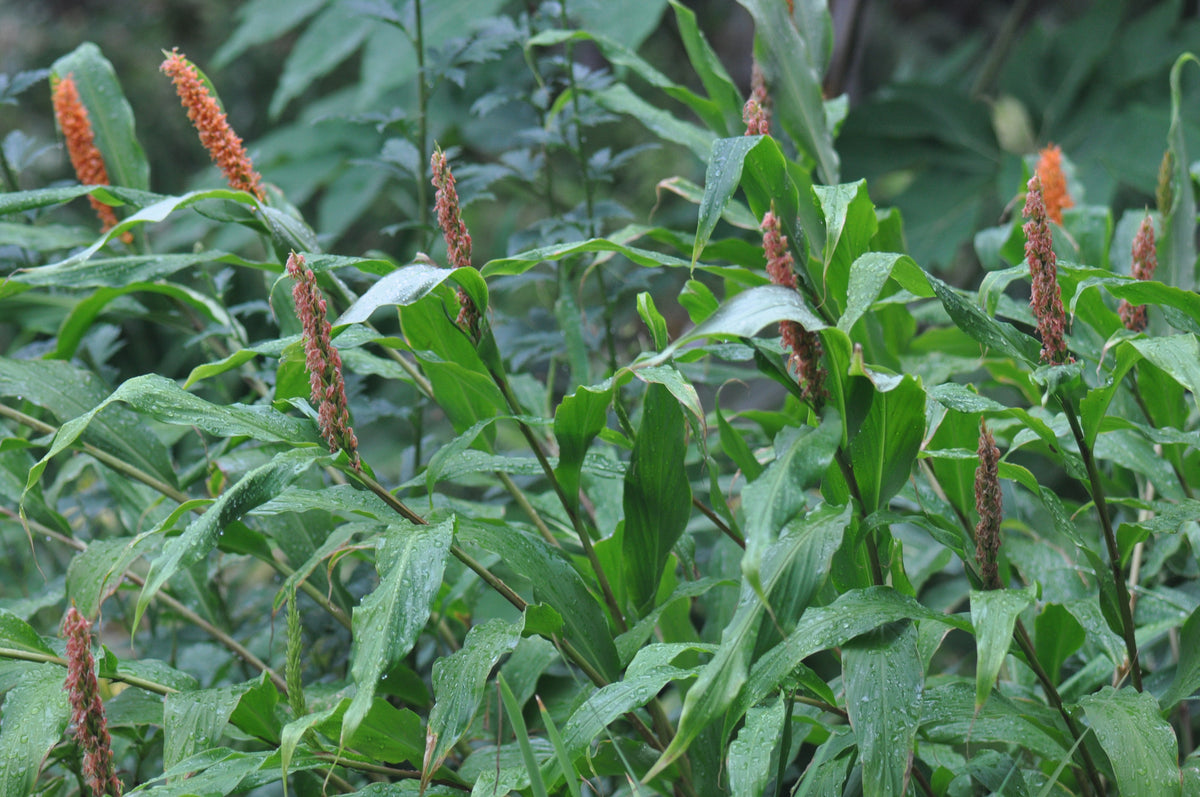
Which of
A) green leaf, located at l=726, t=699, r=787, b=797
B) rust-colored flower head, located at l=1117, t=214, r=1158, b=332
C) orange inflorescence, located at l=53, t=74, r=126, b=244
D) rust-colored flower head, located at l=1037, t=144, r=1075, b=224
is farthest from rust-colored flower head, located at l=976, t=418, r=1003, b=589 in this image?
orange inflorescence, located at l=53, t=74, r=126, b=244

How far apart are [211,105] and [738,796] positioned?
55cm

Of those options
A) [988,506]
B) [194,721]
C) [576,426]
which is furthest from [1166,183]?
[194,721]

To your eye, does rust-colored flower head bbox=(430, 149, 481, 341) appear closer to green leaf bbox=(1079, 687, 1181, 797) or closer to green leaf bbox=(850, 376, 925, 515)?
green leaf bbox=(850, 376, 925, 515)

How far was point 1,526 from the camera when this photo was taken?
41.2 inches

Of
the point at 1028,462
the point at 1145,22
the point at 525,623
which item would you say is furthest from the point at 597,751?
the point at 1145,22

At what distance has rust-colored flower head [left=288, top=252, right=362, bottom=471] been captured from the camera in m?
0.47

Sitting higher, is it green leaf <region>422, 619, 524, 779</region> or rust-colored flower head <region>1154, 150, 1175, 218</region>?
rust-colored flower head <region>1154, 150, 1175, 218</region>

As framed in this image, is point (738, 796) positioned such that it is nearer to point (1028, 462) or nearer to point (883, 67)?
point (1028, 462)

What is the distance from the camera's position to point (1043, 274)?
48cm

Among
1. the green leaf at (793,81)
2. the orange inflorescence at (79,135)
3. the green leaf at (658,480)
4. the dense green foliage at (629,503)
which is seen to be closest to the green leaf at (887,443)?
the dense green foliage at (629,503)

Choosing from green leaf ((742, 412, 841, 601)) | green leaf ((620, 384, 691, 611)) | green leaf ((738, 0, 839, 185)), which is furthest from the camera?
green leaf ((738, 0, 839, 185))

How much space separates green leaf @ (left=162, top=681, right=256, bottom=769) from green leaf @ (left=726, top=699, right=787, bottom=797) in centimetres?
29

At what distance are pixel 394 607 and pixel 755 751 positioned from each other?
0.20 m

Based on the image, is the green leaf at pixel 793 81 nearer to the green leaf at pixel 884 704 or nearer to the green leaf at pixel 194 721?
the green leaf at pixel 884 704
